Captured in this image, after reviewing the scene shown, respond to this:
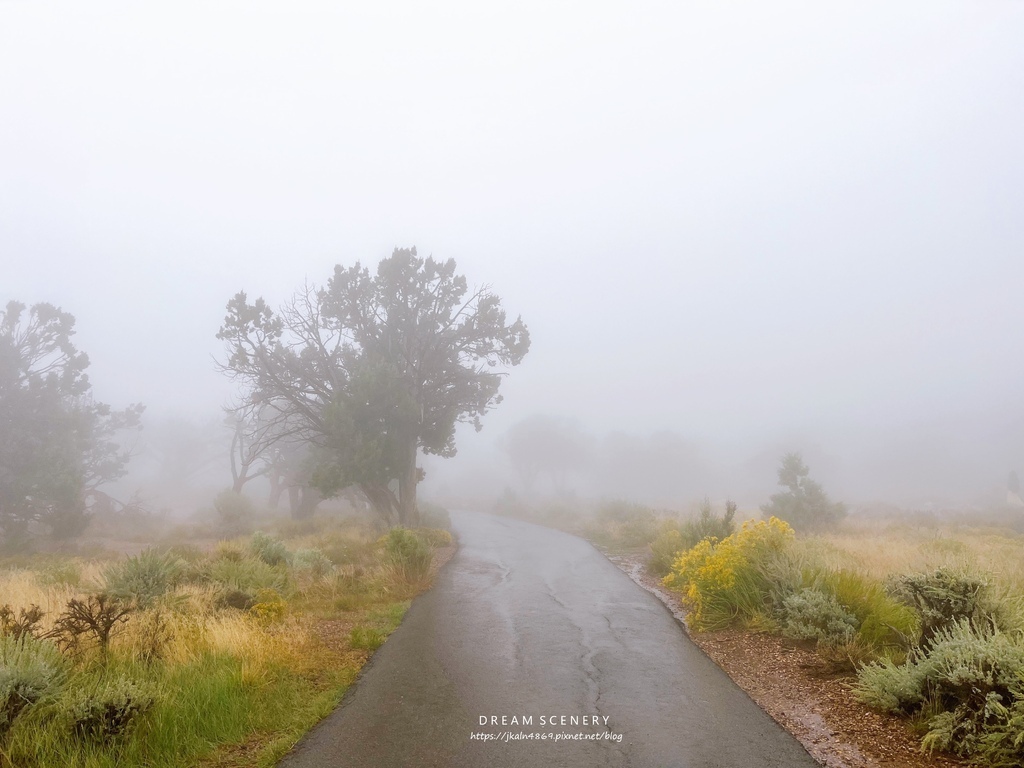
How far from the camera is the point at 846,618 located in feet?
25.2

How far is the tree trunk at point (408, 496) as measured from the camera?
26.1 metres

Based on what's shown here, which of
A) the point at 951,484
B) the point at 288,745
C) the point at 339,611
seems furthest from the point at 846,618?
the point at 951,484

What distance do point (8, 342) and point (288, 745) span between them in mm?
35711

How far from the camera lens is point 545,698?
6586 millimetres

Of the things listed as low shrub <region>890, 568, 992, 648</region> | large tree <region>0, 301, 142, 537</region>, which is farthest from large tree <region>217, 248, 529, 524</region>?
low shrub <region>890, 568, 992, 648</region>

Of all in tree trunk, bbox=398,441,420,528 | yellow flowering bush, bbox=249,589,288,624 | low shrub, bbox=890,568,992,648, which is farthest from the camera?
tree trunk, bbox=398,441,420,528

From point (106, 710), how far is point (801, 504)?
33.2 m

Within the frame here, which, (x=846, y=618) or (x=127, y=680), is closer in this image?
(x=127, y=680)

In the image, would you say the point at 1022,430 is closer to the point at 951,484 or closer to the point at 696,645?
the point at 951,484

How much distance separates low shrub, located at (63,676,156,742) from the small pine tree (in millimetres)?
31944

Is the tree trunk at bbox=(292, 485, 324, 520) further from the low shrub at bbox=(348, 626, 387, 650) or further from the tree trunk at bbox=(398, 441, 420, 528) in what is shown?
the low shrub at bbox=(348, 626, 387, 650)

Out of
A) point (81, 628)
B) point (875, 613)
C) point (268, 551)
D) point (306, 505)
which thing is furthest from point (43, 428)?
point (875, 613)

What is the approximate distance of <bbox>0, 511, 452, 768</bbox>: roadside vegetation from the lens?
4.91 m

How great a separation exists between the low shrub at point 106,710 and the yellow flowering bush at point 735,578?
8213 millimetres
